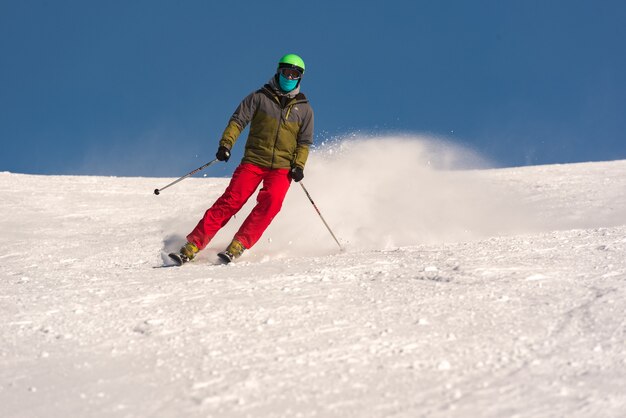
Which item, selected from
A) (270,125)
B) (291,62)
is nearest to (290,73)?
Answer: (291,62)

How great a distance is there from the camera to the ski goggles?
686 cm

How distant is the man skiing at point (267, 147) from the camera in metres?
6.89

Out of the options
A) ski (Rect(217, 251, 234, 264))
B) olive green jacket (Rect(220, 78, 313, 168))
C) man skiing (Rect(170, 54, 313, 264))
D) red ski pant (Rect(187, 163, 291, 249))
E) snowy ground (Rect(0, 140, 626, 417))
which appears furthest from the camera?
olive green jacket (Rect(220, 78, 313, 168))

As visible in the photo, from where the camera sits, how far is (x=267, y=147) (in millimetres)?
7016

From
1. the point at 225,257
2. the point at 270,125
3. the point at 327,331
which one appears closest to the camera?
the point at 327,331

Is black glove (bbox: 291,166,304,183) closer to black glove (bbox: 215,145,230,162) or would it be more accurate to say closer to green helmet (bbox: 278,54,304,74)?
black glove (bbox: 215,145,230,162)

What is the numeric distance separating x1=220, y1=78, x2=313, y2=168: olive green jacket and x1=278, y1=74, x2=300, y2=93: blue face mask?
50 millimetres

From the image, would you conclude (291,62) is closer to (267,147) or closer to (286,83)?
(286,83)

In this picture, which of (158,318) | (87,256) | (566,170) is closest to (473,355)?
(158,318)

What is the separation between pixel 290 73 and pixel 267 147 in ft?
2.43

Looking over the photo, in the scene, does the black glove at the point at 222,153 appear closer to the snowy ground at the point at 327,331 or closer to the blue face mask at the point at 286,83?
the blue face mask at the point at 286,83

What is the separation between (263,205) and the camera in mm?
6973

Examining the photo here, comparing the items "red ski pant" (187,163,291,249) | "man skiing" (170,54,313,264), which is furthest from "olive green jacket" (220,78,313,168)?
"red ski pant" (187,163,291,249)

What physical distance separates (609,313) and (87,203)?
10.3m
